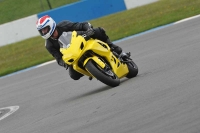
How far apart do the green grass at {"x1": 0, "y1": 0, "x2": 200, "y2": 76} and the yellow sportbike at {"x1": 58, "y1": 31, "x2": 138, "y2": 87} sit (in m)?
10.1

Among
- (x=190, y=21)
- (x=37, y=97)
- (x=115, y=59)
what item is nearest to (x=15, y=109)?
(x=37, y=97)

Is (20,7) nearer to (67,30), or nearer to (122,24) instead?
(122,24)

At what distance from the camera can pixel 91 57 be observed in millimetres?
10680

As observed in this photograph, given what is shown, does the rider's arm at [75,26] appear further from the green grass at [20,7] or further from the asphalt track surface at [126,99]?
the green grass at [20,7]

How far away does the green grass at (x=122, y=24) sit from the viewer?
22.3 metres

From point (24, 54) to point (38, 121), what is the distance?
1578cm

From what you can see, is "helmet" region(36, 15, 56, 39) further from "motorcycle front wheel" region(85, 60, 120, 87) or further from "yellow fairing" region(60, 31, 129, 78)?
Result: "motorcycle front wheel" region(85, 60, 120, 87)

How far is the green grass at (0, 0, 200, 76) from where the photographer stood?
22266mm

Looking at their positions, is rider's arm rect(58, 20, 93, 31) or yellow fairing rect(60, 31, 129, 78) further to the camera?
rider's arm rect(58, 20, 93, 31)

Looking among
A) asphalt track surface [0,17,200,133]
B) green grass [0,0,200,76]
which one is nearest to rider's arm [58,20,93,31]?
asphalt track surface [0,17,200,133]

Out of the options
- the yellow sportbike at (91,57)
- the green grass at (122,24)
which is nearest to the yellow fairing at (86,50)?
the yellow sportbike at (91,57)

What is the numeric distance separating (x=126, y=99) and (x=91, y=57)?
1.59 metres

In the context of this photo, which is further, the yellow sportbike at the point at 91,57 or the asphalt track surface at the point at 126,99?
the yellow sportbike at the point at 91,57

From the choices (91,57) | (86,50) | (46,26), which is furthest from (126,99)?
(46,26)
